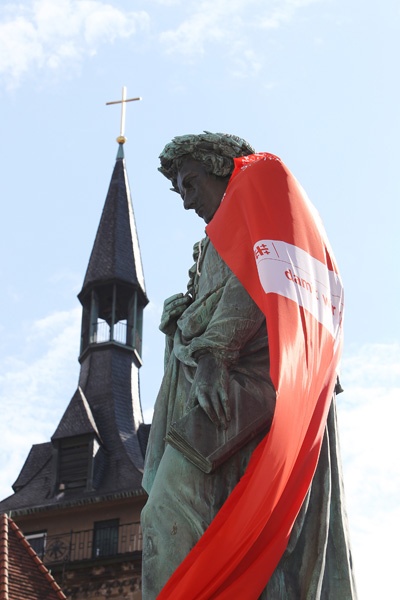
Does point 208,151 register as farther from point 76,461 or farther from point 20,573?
point 76,461

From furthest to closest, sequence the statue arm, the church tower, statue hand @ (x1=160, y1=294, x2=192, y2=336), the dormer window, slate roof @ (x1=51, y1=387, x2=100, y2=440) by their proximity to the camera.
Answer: slate roof @ (x1=51, y1=387, x2=100, y2=440)
the dormer window
the church tower
statue hand @ (x1=160, y1=294, x2=192, y2=336)
the statue arm

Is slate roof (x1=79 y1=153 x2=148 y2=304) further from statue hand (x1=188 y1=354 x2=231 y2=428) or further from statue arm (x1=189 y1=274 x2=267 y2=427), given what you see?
statue hand (x1=188 y1=354 x2=231 y2=428)

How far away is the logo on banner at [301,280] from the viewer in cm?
497

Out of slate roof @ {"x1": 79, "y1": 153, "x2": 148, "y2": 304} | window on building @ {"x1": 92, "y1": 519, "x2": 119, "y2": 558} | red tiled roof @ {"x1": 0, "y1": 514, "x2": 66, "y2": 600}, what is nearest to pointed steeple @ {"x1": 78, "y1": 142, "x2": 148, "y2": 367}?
slate roof @ {"x1": 79, "y1": 153, "x2": 148, "y2": 304}

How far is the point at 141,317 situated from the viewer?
2032 inches

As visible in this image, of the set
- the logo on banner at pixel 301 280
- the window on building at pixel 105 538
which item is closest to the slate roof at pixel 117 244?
the window on building at pixel 105 538

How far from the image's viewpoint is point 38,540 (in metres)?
43.9

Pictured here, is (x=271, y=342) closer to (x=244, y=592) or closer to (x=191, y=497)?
(x=191, y=497)

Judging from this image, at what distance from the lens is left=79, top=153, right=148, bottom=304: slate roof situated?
51466mm

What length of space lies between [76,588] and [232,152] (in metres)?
37.9

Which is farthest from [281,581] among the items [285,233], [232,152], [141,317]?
[141,317]

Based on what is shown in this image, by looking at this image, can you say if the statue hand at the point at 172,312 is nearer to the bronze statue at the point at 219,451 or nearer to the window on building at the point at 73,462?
the bronze statue at the point at 219,451

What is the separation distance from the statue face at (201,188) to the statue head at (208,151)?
23 millimetres

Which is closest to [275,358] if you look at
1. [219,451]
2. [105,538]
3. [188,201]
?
[219,451]
